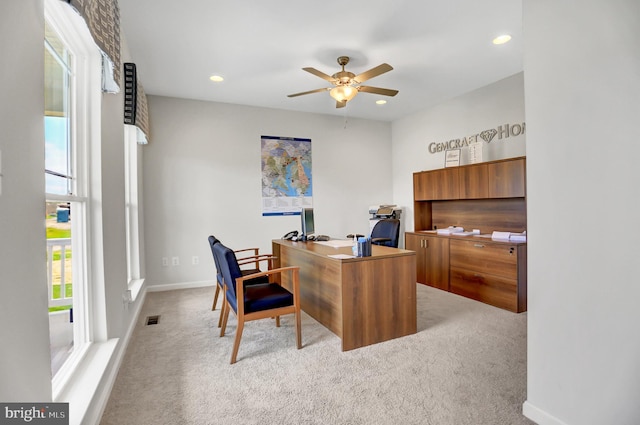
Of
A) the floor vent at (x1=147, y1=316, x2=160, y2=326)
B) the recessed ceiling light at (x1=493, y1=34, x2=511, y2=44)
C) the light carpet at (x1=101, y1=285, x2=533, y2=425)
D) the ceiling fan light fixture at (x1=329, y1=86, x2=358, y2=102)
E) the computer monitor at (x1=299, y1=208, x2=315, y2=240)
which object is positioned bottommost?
the light carpet at (x1=101, y1=285, x2=533, y2=425)

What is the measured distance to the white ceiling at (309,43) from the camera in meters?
2.58

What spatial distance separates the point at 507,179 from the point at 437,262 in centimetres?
143

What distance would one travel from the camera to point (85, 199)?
6.84ft

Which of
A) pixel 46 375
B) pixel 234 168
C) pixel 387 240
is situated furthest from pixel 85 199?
pixel 387 240

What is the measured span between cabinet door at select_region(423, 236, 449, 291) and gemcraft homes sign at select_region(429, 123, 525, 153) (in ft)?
4.92

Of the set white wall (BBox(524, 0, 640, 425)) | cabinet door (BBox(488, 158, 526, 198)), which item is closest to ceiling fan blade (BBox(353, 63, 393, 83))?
white wall (BBox(524, 0, 640, 425))

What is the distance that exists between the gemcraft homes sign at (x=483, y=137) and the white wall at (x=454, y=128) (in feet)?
0.13

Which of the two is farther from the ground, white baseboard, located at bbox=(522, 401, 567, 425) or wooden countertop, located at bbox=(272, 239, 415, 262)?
wooden countertop, located at bbox=(272, 239, 415, 262)

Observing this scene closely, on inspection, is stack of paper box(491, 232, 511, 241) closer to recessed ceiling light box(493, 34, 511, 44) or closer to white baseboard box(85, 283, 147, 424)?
recessed ceiling light box(493, 34, 511, 44)

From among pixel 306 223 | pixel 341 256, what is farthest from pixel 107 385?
pixel 306 223

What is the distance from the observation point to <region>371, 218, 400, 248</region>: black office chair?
4199 mm

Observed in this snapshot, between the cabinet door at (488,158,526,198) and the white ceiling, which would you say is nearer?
the white ceiling

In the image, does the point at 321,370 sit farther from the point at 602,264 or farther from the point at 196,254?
the point at 196,254

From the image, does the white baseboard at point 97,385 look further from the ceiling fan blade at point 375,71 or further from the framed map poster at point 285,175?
the ceiling fan blade at point 375,71
